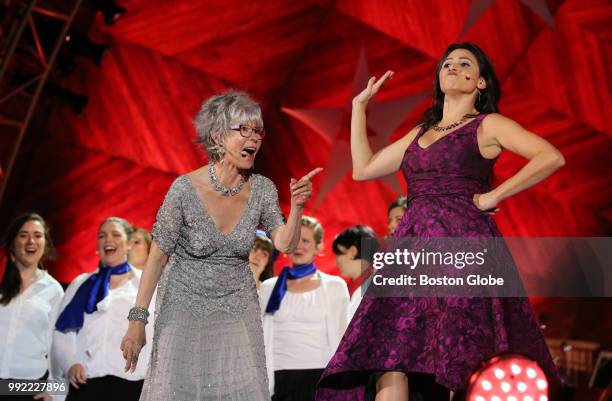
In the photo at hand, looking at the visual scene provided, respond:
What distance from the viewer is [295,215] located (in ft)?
9.83

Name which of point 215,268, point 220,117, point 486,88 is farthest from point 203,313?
point 486,88

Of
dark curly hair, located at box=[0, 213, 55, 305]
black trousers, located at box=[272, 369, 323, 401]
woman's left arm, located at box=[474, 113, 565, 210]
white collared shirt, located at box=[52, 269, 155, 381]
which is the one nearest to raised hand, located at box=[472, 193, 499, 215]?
woman's left arm, located at box=[474, 113, 565, 210]

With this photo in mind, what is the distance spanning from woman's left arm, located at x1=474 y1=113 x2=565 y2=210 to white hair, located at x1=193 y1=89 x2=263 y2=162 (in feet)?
2.89

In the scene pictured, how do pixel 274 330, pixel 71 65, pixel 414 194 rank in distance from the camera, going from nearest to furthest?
pixel 414 194, pixel 274 330, pixel 71 65

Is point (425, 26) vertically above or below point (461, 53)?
above

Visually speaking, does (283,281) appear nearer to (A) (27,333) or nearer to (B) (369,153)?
(A) (27,333)

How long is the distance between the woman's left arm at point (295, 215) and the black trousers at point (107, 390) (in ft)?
8.26

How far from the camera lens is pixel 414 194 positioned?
306 centimetres

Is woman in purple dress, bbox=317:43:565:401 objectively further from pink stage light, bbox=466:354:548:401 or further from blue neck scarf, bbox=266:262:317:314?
blue neck scarf, bbox=266:262:317:314

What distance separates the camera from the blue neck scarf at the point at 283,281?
5312mm

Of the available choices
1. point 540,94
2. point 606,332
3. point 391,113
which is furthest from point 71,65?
point 606,332

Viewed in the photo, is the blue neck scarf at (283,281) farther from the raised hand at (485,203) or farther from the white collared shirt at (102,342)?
the raised hand at (485,203)

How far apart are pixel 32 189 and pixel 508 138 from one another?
716cm

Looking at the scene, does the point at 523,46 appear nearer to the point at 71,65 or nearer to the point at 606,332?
the point at 606,332
